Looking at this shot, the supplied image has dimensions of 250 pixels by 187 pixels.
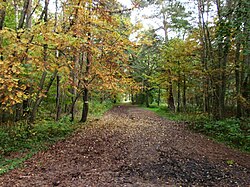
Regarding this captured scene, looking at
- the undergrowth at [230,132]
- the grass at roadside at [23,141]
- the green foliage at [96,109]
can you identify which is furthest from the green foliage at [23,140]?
the green foliage at [96,109]

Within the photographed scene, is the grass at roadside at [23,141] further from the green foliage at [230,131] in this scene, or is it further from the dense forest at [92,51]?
the green foliage at [230,131]

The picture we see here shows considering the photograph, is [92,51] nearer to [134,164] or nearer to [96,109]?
[134,164]

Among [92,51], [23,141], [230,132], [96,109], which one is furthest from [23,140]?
[96,109]

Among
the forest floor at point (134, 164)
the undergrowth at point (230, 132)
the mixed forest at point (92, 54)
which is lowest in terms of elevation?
the forest floor at point (134, 164)

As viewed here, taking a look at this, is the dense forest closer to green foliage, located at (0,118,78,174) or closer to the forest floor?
green foliage, located at (0,118,78,174)

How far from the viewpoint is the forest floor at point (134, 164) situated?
164 inches

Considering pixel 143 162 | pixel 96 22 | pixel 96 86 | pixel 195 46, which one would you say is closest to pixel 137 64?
pixel 195 46

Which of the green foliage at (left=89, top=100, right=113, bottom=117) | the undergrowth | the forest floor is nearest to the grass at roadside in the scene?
the forest floor

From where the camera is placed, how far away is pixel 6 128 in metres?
7.83

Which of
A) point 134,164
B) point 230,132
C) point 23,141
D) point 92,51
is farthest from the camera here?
point 230,132

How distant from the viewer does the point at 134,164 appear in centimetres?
505

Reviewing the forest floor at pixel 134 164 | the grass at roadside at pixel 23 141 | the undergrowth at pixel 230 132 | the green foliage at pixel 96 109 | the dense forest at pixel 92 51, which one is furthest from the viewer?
the green foliage at pixel 96 109

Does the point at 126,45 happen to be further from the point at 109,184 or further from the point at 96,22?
the point at 109,184

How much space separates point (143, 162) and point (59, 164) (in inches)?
83.6
